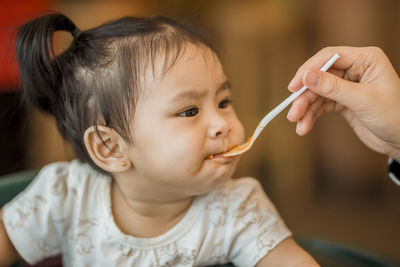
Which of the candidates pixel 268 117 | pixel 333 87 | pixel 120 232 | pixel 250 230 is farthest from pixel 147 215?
pixel 333 87

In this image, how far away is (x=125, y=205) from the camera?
824 mm

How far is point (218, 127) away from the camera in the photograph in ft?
2.32

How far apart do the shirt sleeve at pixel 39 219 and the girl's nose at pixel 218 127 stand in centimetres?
31

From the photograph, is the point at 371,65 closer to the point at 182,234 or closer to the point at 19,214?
the point at 182,234

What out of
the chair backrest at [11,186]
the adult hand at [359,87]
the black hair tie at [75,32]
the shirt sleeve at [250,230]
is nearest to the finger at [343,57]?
the adult hand at [359,87]

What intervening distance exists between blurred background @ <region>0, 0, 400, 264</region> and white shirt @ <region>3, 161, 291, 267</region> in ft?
3.23

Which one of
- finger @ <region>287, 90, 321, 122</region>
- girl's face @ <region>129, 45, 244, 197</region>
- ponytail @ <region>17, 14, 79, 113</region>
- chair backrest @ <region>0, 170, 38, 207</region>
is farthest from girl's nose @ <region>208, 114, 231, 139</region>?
chair backrest @ <region>0, 170, 38, 207</region>

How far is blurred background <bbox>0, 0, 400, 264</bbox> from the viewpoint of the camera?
1.82 meters

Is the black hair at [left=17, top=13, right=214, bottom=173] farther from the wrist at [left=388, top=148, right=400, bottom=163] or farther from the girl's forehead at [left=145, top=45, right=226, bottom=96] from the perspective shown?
the wrist at [left=388, top=148, right=400, bottom=163]

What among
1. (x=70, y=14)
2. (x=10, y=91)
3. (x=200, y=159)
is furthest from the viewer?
(x=70, y=14)

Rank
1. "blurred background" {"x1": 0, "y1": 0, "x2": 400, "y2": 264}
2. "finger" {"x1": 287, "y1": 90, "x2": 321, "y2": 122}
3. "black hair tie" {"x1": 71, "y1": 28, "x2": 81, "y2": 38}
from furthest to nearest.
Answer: "blurred background" {"x1": 0, "y1": 0, "x2": 400, "y2": 264}
"black hair tie" {"x1": 71, "y1": 28, "x2": 81, "y2": 38}
"finger" {"x1": 287, "y1": 90, "x2": 321, "y2": 122}

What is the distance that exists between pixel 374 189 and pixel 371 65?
1.43m

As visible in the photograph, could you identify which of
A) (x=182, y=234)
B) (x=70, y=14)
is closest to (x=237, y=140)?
(x=182, y=234)

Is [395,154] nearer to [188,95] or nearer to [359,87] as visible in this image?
[359,87]
